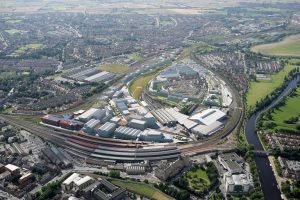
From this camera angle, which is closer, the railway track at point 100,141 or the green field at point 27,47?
the railway track at point 100,141

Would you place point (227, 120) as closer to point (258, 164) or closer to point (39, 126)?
point (258, 164)

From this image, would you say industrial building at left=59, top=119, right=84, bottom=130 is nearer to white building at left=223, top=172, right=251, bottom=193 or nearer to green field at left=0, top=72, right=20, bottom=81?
white building at left=223, top=172, right=251, bottom=193

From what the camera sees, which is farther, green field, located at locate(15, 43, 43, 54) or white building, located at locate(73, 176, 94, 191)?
green field, located at locate(15, 43, 43, 54)

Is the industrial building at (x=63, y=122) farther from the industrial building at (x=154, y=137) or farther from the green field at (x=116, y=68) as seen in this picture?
the green field at (x=116, y=68)

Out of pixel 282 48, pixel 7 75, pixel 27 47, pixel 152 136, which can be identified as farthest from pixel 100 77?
pixel 282 48

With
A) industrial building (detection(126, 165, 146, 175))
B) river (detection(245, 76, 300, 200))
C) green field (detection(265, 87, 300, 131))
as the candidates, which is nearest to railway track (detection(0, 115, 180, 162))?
industrial building (detection(126, 165, 146, 175))

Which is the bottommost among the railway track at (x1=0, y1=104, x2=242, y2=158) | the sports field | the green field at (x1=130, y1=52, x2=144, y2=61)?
the railway track at (x1=0, y1=104, x2=242, y2=158)

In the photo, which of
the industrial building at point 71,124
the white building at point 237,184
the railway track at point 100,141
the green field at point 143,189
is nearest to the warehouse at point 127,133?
the railway track at point 100,141
